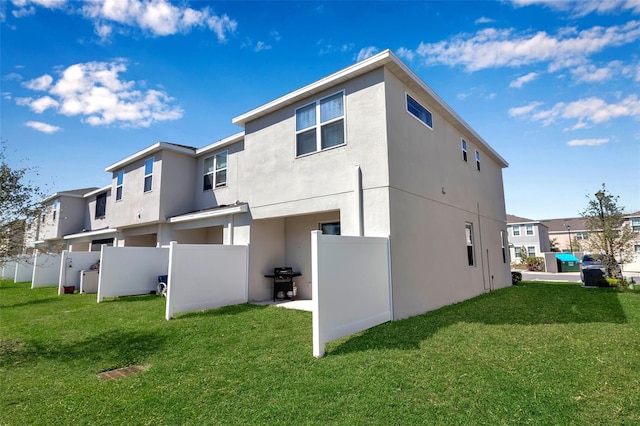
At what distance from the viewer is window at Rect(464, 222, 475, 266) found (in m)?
11.7

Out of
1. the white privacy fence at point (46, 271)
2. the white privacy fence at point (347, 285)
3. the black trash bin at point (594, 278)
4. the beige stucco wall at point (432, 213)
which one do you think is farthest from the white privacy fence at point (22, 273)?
the black trash bin at point (594, 278)

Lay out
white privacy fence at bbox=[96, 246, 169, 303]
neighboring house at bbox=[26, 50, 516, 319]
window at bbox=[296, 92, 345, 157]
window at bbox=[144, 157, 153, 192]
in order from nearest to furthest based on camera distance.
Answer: neighboring house at bbox=[26, 50, 516, 319]
window at bbox=[296, 92, 345, 157]
white privacy fence at bbox=[96, 246, 169, 303]
window at bbox=[144, 157, 153, 192]

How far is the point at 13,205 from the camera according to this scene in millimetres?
6367

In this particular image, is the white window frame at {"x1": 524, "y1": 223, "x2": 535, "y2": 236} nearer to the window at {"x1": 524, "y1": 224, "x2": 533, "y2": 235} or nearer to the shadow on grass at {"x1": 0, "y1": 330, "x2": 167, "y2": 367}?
the window at {"x1": 524, "y1": 224, "x2": 533, "y2": 235}

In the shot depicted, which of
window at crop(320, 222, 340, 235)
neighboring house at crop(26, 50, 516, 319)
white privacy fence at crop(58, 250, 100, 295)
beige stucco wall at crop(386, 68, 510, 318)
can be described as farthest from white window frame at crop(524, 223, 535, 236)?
white privacy fence at crop(58, 250, 100, 295)

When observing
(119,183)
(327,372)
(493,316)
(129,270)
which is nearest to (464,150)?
(493,316)

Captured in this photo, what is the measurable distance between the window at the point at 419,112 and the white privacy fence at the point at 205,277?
660 centimetres

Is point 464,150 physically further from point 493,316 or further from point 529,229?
point 529,229

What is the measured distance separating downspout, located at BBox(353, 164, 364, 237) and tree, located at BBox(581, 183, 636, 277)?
48.6 feet

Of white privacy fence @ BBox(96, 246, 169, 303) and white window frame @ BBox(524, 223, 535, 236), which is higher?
white window frame @ BBox(524, 223, 535, 236)

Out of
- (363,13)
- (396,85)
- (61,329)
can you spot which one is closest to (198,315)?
(61,329)

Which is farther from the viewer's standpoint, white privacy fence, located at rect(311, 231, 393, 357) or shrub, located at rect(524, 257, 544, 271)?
shrub, located at rect(524, 257, 544, 271)

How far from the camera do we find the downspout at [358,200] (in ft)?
24.9

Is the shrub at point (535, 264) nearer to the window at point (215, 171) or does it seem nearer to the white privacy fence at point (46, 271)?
the window at point (215, 171)
